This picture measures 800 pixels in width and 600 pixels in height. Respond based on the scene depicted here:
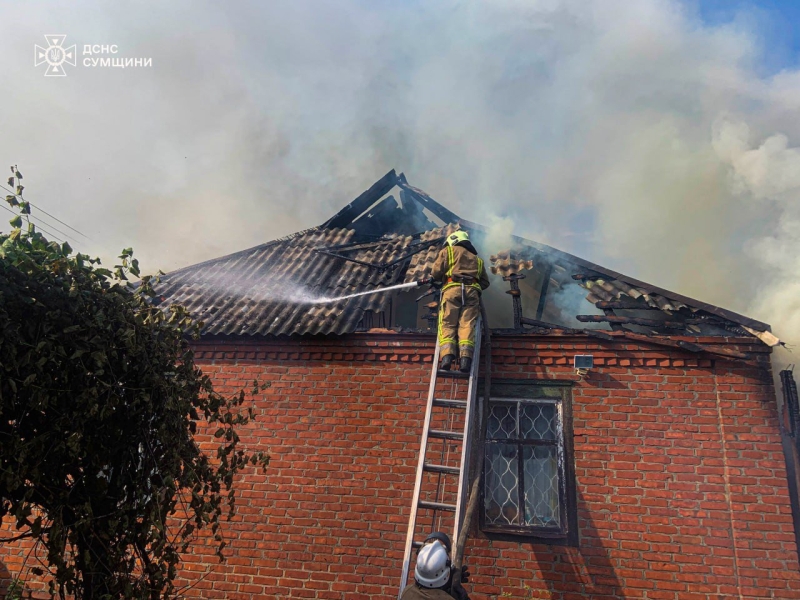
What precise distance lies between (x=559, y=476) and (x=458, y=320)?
1924 mm

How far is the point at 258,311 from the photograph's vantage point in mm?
6969

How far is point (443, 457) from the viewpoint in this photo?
18.5ft

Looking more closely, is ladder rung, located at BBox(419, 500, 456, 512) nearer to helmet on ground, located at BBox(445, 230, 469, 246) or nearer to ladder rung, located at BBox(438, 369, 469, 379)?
ladder rung, located at BBox(438, 369, 469, 379)

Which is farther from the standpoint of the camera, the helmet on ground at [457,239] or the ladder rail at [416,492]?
the helmet on ground at [457,239]

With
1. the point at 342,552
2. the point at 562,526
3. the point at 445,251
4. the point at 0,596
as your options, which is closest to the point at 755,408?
the point at 562,526

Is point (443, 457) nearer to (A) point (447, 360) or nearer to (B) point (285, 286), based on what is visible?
(A) point (447, 360)

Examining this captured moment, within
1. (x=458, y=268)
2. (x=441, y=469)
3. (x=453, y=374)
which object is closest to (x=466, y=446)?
(x=441, y=469)

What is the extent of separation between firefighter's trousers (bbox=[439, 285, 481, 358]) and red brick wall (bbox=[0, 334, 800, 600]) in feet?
2.29

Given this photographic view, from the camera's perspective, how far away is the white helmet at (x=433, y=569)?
3402 mm

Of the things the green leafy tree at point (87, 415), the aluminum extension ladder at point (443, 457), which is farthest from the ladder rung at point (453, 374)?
the green leafy tree at point (87, 415)

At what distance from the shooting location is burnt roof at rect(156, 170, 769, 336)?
6.11 m

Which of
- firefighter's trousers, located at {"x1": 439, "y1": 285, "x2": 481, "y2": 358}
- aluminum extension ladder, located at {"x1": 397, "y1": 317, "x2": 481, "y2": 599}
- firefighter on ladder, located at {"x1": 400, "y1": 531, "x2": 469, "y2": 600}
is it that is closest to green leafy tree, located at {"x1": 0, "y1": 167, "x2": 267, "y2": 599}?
firefighter on ladder, located at {"x1": 400, "y1": 531, "x2": 469, "y2": 600}

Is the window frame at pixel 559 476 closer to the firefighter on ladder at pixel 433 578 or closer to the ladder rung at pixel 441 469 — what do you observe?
the ladder rung at pixel 441 469

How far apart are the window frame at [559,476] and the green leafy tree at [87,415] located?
2.96 meters
